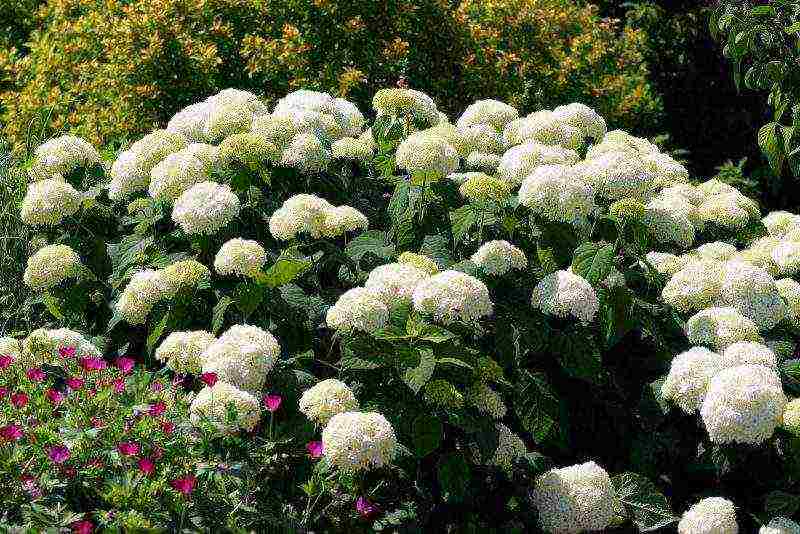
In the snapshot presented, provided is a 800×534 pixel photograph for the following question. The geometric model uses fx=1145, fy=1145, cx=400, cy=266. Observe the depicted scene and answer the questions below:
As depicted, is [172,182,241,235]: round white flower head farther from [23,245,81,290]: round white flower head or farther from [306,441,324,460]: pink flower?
[306,441,324,460]: pink flower

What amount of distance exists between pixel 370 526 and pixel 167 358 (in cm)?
85

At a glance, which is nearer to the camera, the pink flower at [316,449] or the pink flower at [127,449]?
the pink flower at [127,449]

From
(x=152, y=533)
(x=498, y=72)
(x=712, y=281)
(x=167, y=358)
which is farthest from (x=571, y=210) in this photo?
(x=498, y=72)

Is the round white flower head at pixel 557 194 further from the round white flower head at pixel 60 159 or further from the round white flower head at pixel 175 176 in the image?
the round white flower head at pixel 60 159

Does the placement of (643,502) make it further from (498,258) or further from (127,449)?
(127,449)

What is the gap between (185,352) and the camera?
3230mm

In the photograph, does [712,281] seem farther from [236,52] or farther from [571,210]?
[236,52]

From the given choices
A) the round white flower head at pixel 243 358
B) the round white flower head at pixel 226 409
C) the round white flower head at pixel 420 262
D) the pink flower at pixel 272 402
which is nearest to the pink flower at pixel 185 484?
the round white flower head at pixel 226 409

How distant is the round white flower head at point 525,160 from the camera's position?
12.6 feet

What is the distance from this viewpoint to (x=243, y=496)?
2840 millimetres

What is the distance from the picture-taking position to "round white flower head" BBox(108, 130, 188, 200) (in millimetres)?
3924

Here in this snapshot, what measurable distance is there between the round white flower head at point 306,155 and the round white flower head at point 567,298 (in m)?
0.93

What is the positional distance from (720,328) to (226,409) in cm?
147

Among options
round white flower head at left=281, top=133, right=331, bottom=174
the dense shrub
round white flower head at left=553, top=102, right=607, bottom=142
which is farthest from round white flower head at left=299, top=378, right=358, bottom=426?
the dense shrub
